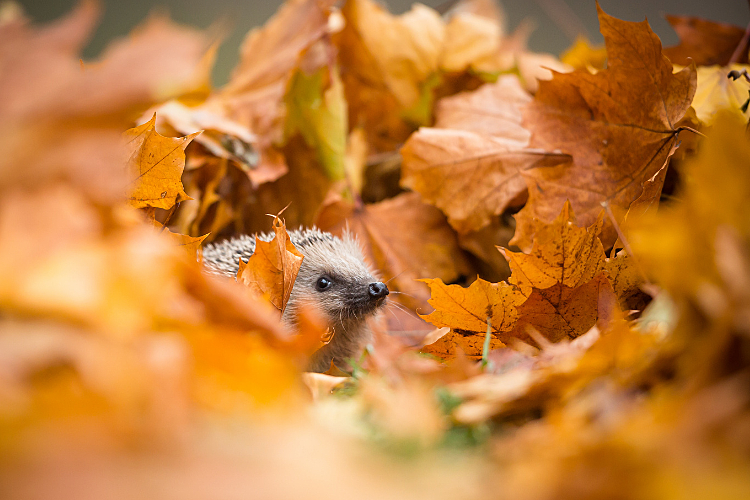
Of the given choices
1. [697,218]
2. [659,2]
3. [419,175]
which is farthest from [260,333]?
[659,2]

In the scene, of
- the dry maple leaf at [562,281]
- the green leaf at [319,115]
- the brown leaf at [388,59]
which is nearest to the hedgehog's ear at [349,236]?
the green leaf at [319,115]

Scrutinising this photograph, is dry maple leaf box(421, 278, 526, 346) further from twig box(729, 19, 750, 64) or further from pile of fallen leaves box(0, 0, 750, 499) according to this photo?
twig box(729, 19, 750, 64)

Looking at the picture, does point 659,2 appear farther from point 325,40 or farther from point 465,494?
point 465,494

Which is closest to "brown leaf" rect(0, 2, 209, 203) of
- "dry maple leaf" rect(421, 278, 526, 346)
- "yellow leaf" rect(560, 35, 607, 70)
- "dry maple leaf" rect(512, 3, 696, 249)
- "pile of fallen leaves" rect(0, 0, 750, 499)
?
"pile of fallen leaves" rect(0, 0, 750, 499)

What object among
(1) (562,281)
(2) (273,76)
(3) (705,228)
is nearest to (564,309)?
(1) (562,281)

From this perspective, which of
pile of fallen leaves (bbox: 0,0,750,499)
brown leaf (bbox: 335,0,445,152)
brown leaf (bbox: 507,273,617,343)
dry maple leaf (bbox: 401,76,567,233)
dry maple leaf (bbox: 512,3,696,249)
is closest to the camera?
pile of fallen leaves (bbox: 0,0,750,499)
